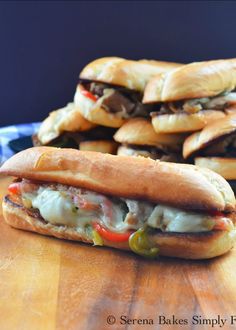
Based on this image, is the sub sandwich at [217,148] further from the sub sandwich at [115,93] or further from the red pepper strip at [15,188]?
the red pepper strip at [15,188]

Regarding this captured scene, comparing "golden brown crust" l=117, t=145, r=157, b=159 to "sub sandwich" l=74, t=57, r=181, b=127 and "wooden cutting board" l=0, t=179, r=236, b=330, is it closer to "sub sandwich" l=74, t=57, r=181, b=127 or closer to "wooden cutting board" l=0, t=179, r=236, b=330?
"sub sandwich" l=74, t=57, r=181, b=127

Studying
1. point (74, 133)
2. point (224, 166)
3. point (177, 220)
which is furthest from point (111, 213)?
point (74, 133)

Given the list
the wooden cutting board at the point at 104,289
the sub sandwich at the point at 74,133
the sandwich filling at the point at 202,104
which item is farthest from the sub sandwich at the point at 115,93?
the wooden cutting board at the point at 104,289

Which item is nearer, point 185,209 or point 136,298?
point 136,298

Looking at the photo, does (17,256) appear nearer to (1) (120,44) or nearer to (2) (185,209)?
(2) (185,209)

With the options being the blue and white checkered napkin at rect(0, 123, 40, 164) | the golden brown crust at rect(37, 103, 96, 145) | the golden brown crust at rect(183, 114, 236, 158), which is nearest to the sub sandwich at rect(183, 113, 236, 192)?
the golden brown crust at rect(183, 114, 236, 158)

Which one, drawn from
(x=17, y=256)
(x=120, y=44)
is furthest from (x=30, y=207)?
(x=120, y=44)
